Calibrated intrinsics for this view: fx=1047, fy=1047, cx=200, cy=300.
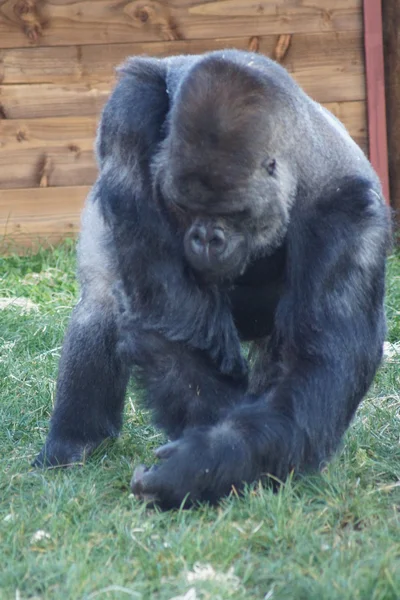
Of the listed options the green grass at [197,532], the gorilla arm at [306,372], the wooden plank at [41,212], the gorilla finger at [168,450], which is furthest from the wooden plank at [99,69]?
the gorilla finger at [168,450]

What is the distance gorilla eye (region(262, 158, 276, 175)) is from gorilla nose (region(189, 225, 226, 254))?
27 cm

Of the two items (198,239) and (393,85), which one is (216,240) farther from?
(393,85)

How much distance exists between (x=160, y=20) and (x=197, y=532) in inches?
202

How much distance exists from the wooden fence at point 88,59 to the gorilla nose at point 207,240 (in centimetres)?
425

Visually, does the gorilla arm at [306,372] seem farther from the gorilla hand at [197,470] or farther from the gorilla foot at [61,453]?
the gorilla foot at [61,453]

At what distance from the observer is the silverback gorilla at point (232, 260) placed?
340 cm

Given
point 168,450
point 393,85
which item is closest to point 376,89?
point 393,85

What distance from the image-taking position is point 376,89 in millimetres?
7488

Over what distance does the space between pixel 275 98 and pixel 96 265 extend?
1049 millimetres

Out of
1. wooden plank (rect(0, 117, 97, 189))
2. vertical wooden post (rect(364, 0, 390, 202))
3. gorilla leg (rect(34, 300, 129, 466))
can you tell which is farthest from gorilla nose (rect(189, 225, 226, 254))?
wooden plank (rect(0, 117, 97, 189))

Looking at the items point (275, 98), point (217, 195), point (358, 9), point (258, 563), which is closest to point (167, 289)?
point (217, 195)

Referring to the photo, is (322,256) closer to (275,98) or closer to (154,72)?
(275,98)

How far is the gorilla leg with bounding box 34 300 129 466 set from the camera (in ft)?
13.5

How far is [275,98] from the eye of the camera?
11.7ft
